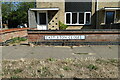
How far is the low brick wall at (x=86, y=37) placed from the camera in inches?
276

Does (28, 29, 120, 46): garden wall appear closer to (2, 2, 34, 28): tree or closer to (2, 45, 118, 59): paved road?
(2, 45, 118, 59): paved road

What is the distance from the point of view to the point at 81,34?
23.2ft

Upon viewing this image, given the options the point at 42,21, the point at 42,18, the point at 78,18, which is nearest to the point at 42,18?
the point at 42,18

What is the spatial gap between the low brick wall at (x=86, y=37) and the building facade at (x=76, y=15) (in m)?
7.34

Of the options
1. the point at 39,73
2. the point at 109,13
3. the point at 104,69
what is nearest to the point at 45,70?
the point at 39,73

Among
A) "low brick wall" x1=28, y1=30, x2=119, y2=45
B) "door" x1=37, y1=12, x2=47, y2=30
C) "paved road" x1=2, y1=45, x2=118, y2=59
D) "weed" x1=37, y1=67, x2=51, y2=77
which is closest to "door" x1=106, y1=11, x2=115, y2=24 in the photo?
"door" x1=37, y1=12, x2=47, y2=30

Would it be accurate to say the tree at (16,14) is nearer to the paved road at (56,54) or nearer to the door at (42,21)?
the door at (42,21)

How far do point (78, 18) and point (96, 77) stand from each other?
12160mm

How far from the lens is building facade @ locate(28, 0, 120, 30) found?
47.2 ft

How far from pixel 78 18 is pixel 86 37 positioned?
26.3 feet

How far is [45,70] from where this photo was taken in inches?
140

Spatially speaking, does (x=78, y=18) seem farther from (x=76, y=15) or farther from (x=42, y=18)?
(x=42, y=18)

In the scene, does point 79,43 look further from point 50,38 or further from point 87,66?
point 87,66

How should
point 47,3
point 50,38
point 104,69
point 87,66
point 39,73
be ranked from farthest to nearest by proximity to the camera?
point 47,3, point 50,38, point 87,66, point 104,69, point 39,73
